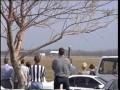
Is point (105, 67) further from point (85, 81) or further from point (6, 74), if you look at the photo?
point (6, 74)

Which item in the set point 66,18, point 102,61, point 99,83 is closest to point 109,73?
point 102,61

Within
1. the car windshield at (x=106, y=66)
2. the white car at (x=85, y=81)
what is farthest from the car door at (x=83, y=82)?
the car windshield at (x=106, y=66)

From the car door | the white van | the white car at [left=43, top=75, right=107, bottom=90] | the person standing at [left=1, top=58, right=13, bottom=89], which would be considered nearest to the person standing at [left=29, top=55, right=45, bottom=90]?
the person standing at [left=1, top=58, right=13, bottom=89]

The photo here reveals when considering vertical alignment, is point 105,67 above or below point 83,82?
above

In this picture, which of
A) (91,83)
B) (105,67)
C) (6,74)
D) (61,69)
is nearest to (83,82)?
(91,83)

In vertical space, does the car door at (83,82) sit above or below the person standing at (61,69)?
below

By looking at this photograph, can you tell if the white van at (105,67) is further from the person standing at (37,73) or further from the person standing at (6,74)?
the person standing at (37,73)

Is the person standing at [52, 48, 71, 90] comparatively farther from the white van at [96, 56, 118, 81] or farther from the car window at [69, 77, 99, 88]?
the white van at [96, 56, 118, 81]

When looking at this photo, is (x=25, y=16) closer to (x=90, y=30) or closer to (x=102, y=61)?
(x=90, y=30)

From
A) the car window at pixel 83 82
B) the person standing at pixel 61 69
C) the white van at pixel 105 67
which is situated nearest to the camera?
the person standing at pixel 61 69

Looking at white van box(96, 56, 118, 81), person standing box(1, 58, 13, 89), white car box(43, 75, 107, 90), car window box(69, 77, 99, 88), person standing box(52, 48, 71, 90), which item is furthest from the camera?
white van box(96, 56, 118, 81)

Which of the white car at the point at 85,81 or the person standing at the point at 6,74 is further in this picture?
the white car at the point at 85,81

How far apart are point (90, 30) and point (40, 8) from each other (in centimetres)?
172

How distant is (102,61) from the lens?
1770 centimetres
